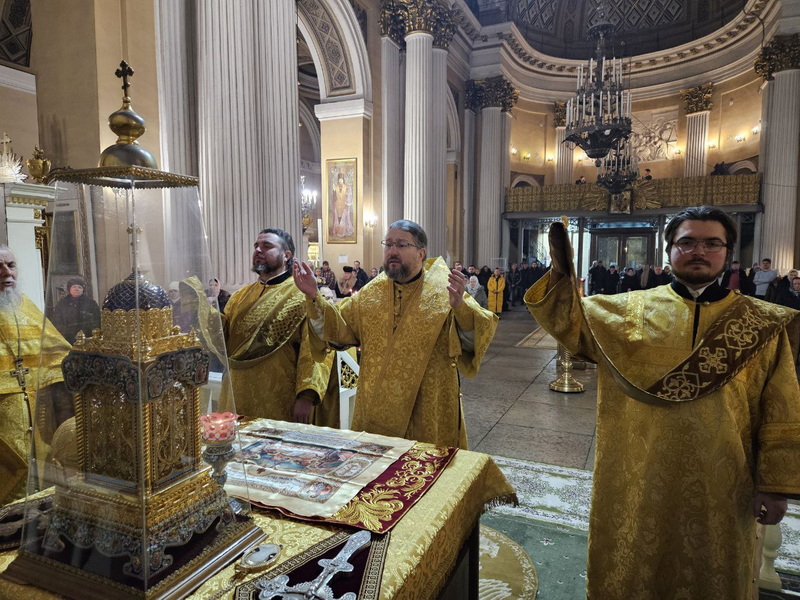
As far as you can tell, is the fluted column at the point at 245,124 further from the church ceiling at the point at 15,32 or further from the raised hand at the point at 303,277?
the church ceiling at the point at 15,32

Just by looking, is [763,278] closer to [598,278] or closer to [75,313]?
[598,278]

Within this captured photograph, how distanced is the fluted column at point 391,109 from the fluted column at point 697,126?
1347 centimetres

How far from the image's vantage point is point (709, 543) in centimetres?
193

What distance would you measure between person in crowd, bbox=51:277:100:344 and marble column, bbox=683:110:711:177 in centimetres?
2393

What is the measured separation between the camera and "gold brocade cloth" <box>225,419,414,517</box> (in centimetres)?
146

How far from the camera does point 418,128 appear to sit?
12.7m

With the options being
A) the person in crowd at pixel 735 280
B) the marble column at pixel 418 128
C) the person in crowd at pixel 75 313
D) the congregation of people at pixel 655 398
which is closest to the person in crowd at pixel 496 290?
the marble column at pixel 418 128

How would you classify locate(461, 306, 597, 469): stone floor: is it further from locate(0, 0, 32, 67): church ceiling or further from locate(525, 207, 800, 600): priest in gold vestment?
locate(0, 0, 32, 67): church ceiling

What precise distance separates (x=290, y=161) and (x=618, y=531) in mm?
6332

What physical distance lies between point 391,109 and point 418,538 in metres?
13.3

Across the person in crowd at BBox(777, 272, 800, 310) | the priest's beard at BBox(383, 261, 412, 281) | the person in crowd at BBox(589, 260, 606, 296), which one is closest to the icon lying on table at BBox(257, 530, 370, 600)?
the priest's beard at BBox(383, 261, 412, 281)

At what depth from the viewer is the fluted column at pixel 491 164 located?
18.9 meters

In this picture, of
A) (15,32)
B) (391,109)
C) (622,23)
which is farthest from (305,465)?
(622,23)

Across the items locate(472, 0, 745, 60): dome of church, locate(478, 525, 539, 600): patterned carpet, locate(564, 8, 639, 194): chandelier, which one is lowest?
locate(478, 525, 539, 600): patterned carpet
